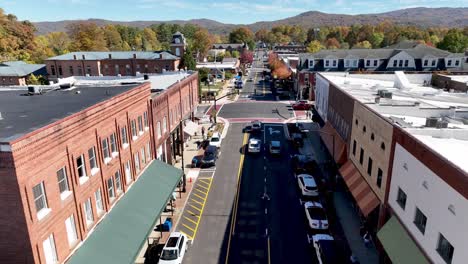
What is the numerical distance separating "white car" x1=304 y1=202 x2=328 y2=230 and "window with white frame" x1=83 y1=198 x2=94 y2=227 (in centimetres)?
1692

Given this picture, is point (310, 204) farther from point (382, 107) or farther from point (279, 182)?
point (382, 107)

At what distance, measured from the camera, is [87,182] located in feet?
63.7

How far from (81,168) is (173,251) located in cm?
872

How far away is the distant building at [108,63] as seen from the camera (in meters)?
85.7

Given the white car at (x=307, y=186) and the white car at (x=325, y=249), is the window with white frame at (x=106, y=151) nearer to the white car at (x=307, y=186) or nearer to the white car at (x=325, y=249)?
the white car at (x=325, y=249)

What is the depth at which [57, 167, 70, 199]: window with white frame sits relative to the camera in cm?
1687

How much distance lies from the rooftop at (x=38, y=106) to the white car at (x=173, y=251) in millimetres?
11419

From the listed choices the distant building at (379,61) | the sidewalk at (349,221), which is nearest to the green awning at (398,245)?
the sidewalk at (349,221)

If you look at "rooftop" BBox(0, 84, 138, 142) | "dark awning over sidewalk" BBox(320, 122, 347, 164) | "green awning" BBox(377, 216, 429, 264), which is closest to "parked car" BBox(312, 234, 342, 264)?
"green awning" BBox(377, 216, 429, 264)

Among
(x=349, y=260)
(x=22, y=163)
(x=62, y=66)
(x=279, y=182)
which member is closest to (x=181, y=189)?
(x=279, y=182)

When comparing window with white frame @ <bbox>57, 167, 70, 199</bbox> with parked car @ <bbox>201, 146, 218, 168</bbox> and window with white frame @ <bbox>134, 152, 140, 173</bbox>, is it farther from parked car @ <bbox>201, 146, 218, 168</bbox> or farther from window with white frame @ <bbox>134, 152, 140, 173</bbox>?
parked car @ <bbox>201, 146, 218, 168</bbox>

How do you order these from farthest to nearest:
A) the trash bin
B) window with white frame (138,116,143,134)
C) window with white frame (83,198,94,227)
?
1. window with white frame (138,116,143,134)
2. the trash bin
3. window with white frame (83,198,94,227)

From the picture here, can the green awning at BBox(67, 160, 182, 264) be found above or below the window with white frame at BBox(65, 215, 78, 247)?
below

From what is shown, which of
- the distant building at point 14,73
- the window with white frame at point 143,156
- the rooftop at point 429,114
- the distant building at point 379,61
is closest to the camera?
the rooftop at point 429,114
